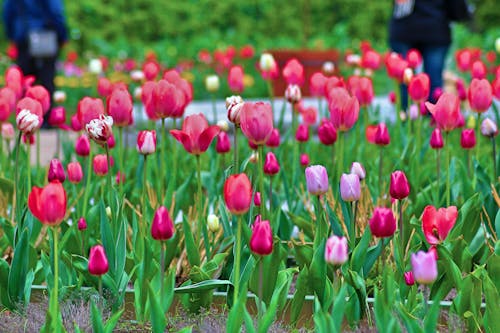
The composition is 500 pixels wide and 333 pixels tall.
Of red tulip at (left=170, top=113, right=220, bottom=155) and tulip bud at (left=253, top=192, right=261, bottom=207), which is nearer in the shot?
red tulip at (left=170, top=113, right=220, bottom=155)

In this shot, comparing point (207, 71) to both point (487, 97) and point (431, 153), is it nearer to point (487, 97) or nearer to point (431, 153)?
point (431, 153)

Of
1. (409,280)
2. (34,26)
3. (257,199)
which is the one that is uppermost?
(34,26)

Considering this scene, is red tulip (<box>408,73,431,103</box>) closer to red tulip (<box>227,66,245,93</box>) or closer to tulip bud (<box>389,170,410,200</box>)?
red tulip (<box>227,66,245,93</box>)

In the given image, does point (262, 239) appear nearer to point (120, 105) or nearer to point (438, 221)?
point (438, 221)

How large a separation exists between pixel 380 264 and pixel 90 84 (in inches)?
362

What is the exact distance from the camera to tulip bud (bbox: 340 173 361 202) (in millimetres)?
2135

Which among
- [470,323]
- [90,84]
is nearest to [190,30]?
[90,84]

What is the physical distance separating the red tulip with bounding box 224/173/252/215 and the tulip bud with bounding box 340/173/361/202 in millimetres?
379

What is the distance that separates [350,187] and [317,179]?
0.32 ft

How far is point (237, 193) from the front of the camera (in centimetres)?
182

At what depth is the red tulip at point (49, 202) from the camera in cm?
181

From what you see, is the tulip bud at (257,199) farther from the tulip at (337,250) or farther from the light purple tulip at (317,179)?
the tulip at (337,250)

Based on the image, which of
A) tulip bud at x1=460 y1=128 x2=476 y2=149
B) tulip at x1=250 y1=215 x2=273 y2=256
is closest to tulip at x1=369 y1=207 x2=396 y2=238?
tulip at x1=250 y1=215 x2=273 y2=256

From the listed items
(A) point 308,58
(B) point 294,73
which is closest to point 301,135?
(B) point 294,73
